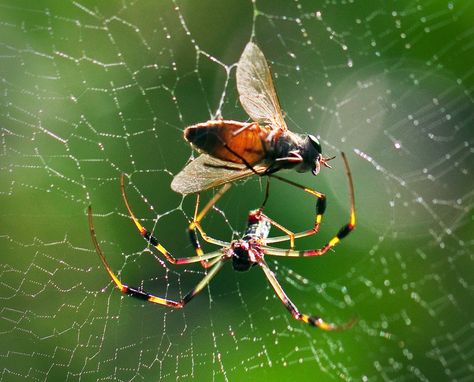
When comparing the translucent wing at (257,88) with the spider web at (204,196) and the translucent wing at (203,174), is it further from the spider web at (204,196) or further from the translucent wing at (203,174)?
the spider web at (204,196)

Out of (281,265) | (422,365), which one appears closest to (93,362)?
(281,265)

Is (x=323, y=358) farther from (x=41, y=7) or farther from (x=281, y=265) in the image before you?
(x=41, y=7)

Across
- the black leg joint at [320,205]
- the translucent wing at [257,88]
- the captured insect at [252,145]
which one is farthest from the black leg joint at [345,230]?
the translucent wing at [257,88]

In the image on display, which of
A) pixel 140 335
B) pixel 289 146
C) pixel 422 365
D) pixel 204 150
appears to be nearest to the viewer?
pixel 204 150

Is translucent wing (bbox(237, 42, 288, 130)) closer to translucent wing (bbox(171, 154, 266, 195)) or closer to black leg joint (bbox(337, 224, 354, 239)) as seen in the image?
translucent wing (bbox(171, 154, 266, 195))

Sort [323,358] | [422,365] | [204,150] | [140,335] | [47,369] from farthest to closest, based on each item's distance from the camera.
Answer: [422,365] < [323,358] < [140,335] < [47,369] < [204,150]

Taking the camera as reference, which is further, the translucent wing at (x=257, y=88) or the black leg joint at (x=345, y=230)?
the black leg joint at (x=345, y=230)
